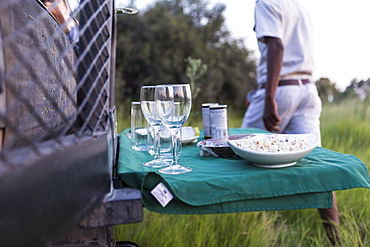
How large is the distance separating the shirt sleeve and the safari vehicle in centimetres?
159

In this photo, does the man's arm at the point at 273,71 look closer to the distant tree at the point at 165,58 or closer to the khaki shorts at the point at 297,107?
the khaki shorts at the point at 297,107

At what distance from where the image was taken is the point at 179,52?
9.20m

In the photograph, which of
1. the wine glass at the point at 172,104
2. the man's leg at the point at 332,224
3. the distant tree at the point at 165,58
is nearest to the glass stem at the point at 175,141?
the wine glass at the point at 172,104

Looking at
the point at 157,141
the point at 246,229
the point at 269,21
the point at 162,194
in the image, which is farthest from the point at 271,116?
the point at 162,194

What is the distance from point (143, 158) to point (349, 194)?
6.19 ft

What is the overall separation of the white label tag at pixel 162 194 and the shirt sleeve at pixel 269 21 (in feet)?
5.76

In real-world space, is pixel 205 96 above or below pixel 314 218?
above

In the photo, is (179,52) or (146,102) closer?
(146,102)

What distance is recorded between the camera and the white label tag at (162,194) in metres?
0.88

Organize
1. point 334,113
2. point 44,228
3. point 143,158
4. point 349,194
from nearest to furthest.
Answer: point 44,228
point 143,158
point 349,194
point 334,113

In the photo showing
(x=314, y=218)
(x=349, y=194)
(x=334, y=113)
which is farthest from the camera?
(x=334, y=113)

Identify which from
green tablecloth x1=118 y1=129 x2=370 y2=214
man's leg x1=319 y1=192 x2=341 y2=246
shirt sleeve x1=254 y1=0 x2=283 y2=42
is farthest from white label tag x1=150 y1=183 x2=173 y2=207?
shirt sleeve x1=254 y1=0 x2=283 y2=42

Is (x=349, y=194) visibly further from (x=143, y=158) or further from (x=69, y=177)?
(x=69, y=177)

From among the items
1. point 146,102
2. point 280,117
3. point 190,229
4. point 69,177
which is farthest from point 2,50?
point 280,117
